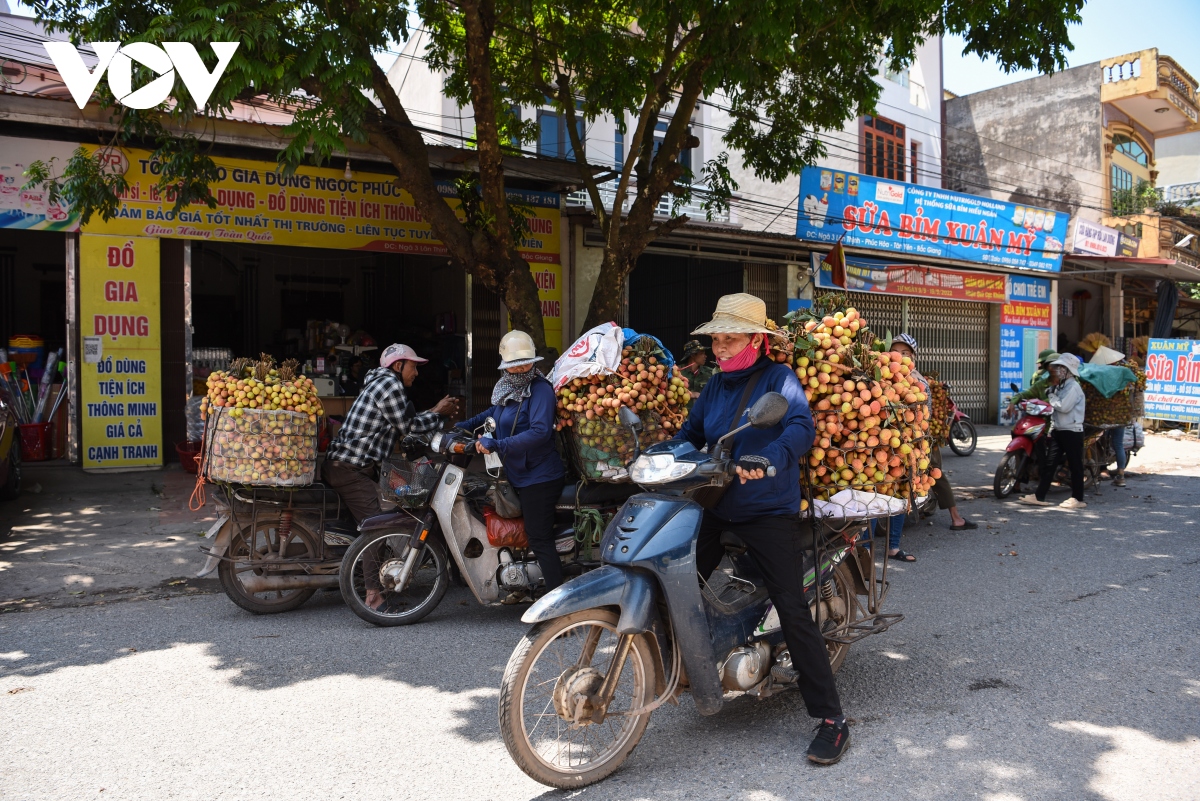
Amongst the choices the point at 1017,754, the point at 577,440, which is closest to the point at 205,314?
the point at 577,440

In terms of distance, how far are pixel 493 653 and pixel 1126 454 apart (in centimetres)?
974

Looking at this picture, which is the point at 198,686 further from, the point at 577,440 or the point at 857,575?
the point at 857,575

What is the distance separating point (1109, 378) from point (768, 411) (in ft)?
28.4

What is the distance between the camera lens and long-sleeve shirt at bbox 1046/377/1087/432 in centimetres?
898

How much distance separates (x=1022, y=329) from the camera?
19.9 meters

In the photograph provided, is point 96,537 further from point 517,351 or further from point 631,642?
point 631,642

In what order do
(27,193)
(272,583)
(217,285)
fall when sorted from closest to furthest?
(272,583), (27,193), (217,285)

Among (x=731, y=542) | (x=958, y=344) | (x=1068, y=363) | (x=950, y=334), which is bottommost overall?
(x=731, y=542)

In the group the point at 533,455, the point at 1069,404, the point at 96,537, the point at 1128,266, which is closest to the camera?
the point at 533,455

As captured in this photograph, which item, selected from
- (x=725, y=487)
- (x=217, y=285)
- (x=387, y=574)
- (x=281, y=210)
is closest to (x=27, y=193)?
(x=281, y=210)

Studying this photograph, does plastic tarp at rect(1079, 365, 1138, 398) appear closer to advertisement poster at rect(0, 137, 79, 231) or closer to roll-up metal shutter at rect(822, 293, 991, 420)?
roll-up metal shutter at rect(822, 293, 991, 420)

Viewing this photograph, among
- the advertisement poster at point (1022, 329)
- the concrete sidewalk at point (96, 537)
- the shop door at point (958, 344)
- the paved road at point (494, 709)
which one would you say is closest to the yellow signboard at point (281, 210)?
the concrete sidewalk at point (96, 537)

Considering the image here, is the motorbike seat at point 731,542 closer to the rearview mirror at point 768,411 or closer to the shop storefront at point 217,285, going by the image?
the rearview mirror at point 768,411

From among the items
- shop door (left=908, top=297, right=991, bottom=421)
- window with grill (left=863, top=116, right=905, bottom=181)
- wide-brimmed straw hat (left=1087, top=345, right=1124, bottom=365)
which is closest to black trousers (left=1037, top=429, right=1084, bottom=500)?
wide-brimmed straw hat (left=1087, top=345, right=1124, bottom=365)
